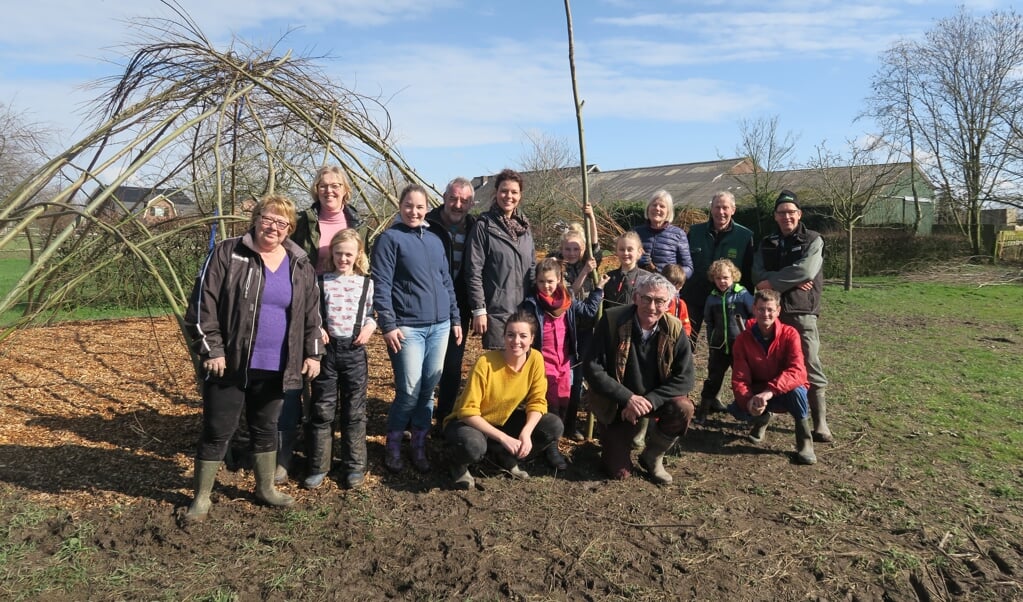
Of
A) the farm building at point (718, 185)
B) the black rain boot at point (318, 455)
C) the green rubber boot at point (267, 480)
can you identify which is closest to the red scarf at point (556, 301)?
the black rain boot at point (318, 455)

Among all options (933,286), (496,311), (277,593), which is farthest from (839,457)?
(933,286)

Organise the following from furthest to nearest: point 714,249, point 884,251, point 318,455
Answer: point 884,251, point 714,249, point 318,455

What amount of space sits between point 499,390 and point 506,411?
13 centimetres

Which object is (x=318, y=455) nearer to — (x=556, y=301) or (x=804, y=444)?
(x=556, y=301)

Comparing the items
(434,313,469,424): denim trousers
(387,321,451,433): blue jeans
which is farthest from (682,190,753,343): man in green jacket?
(387,321,451,433): blue jeans

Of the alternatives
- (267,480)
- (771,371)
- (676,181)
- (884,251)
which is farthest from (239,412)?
(676,181)

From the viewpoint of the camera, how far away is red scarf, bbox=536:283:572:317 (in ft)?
12.9

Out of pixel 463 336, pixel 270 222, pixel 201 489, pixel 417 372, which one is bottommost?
pixel 201 489

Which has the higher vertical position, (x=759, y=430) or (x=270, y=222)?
(x=270, y=222)

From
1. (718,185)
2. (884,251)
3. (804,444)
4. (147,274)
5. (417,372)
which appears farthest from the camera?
(718,185)

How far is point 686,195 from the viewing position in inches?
1162

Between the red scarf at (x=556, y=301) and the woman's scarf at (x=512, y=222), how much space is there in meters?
0.40

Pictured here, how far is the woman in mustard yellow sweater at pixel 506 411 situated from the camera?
11.6ft

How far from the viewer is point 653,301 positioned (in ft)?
11.9
